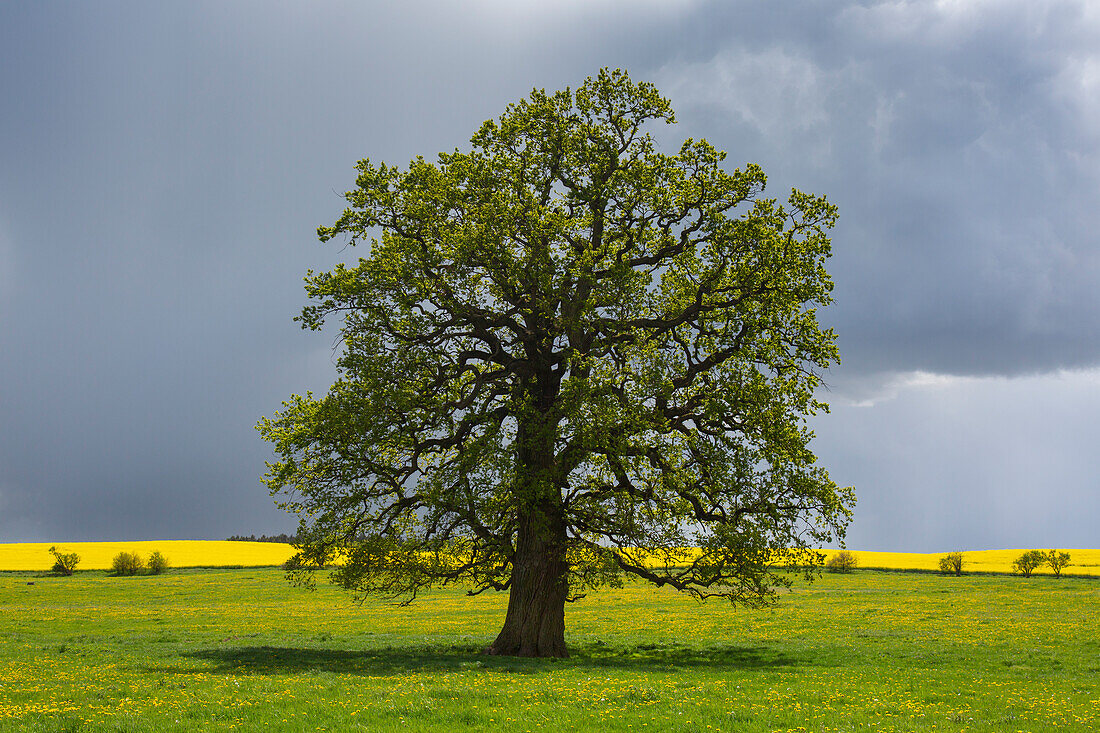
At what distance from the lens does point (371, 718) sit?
15.5 meters

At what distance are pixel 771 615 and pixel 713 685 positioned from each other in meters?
35.7

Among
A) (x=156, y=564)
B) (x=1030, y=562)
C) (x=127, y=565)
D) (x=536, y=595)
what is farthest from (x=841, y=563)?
(x=127, y=565)

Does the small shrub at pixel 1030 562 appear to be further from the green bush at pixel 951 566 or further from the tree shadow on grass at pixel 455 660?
the tree shadow on grass at pixel 455 660

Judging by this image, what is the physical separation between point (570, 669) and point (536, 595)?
13.3 ft

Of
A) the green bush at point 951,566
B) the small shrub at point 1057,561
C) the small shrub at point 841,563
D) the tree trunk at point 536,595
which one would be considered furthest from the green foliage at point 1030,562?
the tree trunk at point 536,595

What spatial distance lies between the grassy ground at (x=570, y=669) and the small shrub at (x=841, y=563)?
128 feet

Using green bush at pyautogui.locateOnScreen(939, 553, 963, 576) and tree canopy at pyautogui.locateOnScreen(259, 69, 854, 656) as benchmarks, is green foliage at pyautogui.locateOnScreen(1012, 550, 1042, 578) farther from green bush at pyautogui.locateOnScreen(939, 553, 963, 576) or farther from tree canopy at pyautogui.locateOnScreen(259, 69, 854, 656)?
tree canopy at pyautogui.locateOnScreen(259, 69, 854, 656)

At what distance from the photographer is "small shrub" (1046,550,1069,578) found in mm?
90606

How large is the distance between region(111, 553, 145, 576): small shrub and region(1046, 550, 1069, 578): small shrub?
10619 cm

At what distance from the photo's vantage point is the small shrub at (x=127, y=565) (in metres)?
90.6

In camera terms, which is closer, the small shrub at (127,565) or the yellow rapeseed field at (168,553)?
the small shrub at (127,565)

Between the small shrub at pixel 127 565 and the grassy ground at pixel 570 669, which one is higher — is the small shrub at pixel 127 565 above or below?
below

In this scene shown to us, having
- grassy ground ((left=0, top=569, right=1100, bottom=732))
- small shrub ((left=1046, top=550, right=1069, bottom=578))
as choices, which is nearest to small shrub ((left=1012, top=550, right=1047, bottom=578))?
small shrub ((left=1046, top=550, right=1069, bottom=578))

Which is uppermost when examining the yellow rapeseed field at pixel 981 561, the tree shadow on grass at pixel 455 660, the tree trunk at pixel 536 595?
the tree trunk at pixel 536 595
